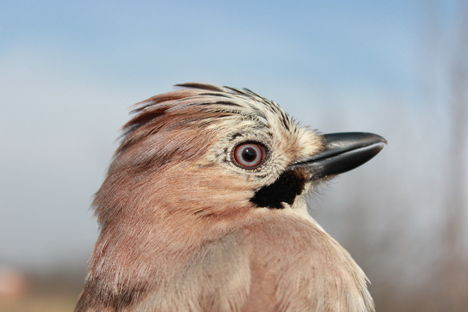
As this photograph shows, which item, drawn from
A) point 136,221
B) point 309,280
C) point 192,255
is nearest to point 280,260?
point 309,280

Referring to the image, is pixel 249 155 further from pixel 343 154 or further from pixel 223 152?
pixel 343 154

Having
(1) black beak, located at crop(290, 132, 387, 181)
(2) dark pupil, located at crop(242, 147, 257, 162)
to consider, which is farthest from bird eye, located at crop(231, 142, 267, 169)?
(1) black beak, located at crop(290, 132, 387, 181)

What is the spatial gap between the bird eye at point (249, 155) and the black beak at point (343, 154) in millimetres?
292

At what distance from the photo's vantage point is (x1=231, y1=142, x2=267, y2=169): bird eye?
4.04 m

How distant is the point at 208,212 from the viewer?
3.81 metres

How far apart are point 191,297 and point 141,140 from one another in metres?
1.12

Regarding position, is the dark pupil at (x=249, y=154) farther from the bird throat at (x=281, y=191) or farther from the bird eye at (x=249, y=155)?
the bird throat at (x=281, y=191)

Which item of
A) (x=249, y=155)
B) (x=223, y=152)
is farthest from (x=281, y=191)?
(x=223, y=152)

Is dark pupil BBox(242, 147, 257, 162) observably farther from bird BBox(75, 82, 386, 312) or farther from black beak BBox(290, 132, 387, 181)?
black beak BBox(290, 132, 387, 181)

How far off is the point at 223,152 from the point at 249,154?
24 cm

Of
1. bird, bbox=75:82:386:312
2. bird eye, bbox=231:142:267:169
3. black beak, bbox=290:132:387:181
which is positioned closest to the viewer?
bird, bbox=75:82:386:312

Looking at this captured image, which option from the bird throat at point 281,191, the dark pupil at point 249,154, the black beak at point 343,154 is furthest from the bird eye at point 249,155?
the black beak at point 343,154

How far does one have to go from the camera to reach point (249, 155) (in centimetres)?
413

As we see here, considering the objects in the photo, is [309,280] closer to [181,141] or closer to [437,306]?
[181,141]
